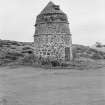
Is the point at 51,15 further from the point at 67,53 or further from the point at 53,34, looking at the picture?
the point at 67,53

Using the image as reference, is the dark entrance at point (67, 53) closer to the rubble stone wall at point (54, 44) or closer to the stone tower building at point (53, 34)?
the stone tower building at point (53, 34)

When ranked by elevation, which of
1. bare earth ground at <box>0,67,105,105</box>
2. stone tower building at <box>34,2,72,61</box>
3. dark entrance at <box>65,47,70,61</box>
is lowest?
bare earth ground at <box>0,67,105,105</box>

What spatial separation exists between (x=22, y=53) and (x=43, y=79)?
27.0 m

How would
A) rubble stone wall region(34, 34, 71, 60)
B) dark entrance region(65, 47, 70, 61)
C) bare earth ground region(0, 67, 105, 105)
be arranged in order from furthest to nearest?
1. dark entrance region(65, 47, 70, 61)
2. rubble stone wall region(34, 34, 71, 60)
3. bare earth ground region(0, 67, 105, 105)

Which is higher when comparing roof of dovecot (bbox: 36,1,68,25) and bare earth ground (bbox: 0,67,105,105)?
roof of dovecot (bbox: 36,1,68,25)

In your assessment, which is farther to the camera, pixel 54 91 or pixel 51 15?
pixel 51 15

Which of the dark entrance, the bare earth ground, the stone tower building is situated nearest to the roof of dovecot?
the stone tower building

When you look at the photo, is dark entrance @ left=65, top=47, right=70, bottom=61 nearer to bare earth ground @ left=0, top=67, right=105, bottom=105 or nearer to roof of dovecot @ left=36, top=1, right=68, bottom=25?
roof of dovecot @ left=36, top=1, right=68, bottom=25

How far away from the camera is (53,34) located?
113ft

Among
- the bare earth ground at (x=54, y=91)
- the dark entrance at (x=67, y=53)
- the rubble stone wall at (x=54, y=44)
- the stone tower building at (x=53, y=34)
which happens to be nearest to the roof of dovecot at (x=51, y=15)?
the stone tower building at (x=53, y=34)

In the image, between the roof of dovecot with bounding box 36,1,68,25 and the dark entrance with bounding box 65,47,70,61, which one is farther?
the dark entrance with bounding box 65,47,70,61

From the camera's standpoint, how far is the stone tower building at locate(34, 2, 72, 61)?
34375mm

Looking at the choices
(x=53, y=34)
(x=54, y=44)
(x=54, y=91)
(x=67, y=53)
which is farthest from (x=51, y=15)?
(x=54, y=91)

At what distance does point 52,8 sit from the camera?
3522cm
